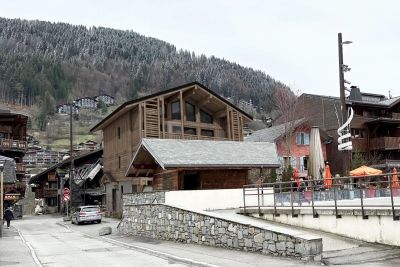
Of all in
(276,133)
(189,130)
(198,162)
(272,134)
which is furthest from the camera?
(272,134)

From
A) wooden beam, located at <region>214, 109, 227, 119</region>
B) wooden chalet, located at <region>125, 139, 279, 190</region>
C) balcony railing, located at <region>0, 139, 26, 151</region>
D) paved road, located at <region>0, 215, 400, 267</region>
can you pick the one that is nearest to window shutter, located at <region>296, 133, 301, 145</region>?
wooden beam, located at <region>214, 109, 227, 119</region>

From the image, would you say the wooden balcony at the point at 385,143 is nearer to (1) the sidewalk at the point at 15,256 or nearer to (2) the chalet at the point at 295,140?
(2) the chalet at the point at 295,140

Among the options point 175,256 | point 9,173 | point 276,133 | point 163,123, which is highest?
point 276,133

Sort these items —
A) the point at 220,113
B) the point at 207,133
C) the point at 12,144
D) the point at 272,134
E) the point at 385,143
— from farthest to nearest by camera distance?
the point at 12,144, the point at 272,134, the point at 385,143, the point at 220,113, the point at 207,133

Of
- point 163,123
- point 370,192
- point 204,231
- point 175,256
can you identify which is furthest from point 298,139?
point 175,256

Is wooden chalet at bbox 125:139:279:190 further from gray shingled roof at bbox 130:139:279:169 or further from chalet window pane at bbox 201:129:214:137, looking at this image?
chalet window pane at bbox 201:129:214:137

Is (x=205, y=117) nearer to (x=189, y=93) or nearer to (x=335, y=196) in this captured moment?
(x=189, y=93)

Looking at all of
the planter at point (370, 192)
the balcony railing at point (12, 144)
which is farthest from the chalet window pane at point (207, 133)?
the balcony railing at point (12, 144)

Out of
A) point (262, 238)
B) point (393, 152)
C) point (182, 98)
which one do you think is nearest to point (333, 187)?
point (262, 238)

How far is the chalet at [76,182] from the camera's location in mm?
54969

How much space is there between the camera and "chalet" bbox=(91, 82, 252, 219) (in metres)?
34.0

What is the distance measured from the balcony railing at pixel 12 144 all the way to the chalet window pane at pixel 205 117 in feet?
94.9

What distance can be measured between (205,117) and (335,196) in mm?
24938

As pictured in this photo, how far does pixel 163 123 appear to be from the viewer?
3475 centimetres
